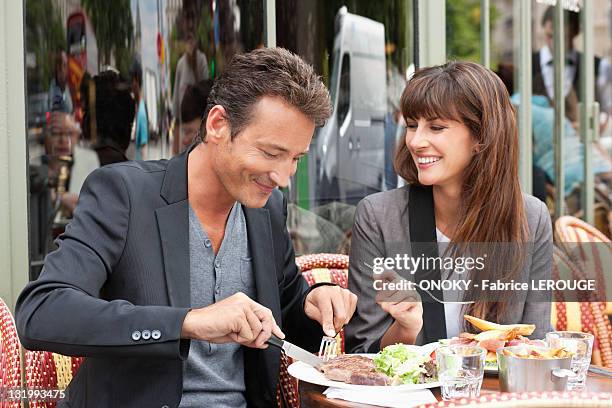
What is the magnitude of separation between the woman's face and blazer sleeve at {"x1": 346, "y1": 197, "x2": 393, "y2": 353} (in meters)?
0.21

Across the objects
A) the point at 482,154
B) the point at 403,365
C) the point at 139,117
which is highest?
the point at 139,117

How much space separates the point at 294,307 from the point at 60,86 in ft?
3.68

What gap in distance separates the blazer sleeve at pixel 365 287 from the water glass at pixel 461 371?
67 cm

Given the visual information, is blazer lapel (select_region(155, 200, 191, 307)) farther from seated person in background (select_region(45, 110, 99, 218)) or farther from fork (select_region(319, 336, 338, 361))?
seated person in background (select_region(45, 110, 99, 218))

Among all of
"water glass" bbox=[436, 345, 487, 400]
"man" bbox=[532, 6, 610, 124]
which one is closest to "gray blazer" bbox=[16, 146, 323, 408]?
"water glass" bbox=[436, 345, 487, 400]

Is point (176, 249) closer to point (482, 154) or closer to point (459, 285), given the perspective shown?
point (459, 285)

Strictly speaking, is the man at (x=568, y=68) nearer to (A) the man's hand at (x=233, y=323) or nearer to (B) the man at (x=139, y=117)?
(B) the man at (x=139, y=117)

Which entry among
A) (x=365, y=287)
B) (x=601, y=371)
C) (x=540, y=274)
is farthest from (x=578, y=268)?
(x=601, y=371)

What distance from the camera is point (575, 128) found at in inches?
206

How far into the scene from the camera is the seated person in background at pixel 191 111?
3.34 m

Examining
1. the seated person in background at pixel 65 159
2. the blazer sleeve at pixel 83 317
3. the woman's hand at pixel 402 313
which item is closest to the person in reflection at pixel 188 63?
the seated person in background at pixel 65 159

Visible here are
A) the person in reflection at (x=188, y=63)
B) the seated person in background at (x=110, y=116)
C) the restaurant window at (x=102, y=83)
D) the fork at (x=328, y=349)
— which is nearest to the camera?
the fork at (x=328, y=349)

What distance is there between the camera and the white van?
12.8 feet

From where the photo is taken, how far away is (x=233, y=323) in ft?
6.16
